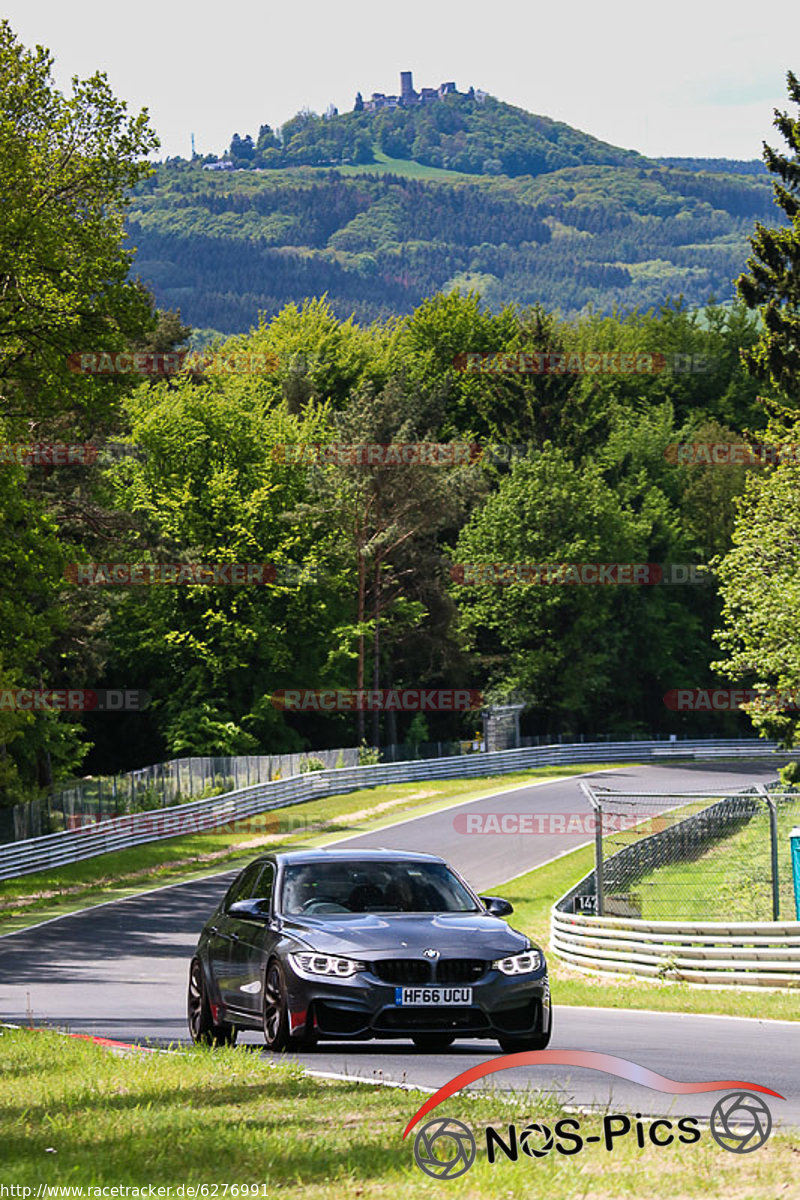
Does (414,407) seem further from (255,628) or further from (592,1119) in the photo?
(592,1119)

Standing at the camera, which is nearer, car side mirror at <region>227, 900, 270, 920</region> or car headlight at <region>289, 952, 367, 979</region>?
car headlight at <region>289, 952, 367, 979</region>

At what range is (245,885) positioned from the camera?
42.0ft

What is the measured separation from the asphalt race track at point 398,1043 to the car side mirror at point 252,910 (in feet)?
3.46

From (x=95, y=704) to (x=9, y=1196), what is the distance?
6685 cm

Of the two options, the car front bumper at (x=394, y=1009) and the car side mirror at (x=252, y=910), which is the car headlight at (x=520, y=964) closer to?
the car front bumper at (x=394, y=1009)

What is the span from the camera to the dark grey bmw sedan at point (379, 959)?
10523 mm

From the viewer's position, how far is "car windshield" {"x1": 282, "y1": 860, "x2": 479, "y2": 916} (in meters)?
11.7

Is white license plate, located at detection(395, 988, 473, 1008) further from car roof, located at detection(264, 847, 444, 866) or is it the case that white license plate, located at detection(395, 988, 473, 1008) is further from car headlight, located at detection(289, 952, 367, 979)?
car roof, located at detection(264, 847, 444, 866)

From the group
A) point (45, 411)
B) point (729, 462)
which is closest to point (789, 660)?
point (45, 411)

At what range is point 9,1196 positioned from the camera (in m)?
6.87

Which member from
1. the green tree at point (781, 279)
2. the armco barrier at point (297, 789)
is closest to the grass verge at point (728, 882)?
the armco barrier at point (297, 789)

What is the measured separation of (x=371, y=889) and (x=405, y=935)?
1.04 m

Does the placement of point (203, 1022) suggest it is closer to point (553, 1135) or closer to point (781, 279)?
point (553, 1135)

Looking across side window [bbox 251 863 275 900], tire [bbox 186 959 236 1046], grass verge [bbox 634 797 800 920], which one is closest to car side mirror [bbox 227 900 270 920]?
side window [bbox 251 863 275 900]
